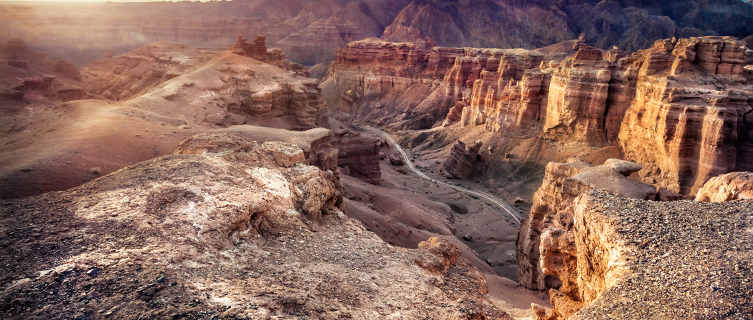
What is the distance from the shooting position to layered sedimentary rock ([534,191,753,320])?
6.55m

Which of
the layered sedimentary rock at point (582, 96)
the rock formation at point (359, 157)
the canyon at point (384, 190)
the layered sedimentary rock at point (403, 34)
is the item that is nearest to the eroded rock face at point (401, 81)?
the canyon at point (384, 190)

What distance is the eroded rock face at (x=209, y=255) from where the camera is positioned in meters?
6.82

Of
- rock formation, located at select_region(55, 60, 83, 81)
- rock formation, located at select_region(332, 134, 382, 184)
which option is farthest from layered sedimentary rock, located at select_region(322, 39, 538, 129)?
rock formation, located at select_region(55, 60, 83, 81)

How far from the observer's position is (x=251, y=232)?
1018cm

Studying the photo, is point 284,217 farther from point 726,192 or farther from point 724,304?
point 726,192

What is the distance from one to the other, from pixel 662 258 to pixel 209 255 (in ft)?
29.4

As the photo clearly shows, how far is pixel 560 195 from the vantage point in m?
19.8

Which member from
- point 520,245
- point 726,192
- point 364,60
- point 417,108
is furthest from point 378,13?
point 726,192

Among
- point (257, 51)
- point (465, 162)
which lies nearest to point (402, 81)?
point (257, 51)

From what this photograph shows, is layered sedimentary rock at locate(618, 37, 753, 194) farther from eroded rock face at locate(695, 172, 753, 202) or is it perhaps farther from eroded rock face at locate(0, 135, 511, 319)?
eroded rock face at locate(0, 135, 511, 319)

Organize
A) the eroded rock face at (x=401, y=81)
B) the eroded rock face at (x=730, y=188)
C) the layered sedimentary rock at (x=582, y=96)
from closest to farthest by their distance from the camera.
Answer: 1. the eroded rock face at (x=730, y=188)
2. the layered sedimentary rock at (x=582, y=96)
3. the eroded rock face at (x=401, y=81)

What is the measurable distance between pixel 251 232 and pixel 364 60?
251 ft

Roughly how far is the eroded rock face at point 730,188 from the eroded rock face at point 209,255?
25.8 ft

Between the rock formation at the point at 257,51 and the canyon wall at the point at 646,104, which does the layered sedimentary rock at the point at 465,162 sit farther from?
the rock formation at the point at 257,51
